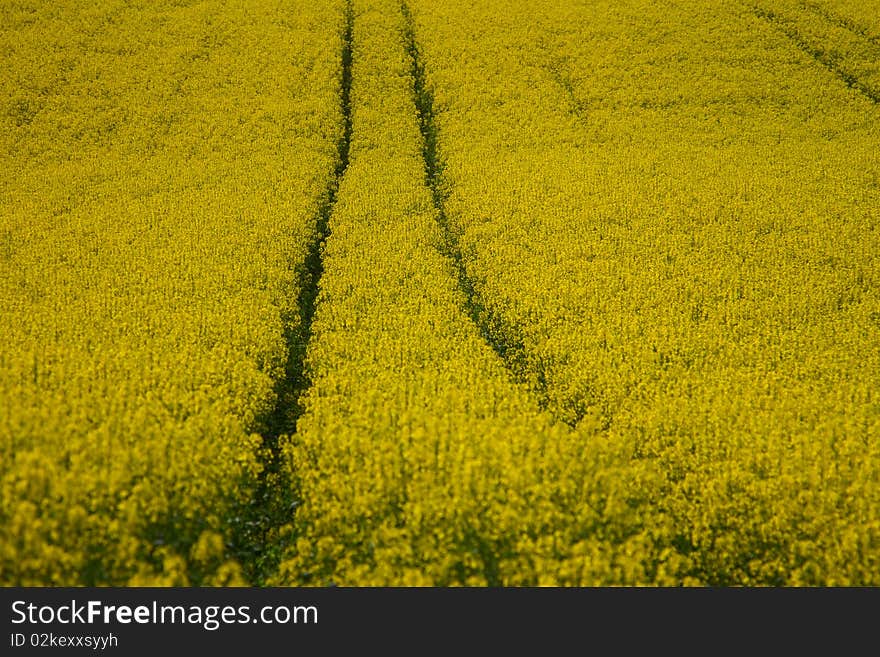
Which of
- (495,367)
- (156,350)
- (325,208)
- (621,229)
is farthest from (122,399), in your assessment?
(621,229)

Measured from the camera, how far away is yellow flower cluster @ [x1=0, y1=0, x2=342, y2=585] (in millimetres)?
7055

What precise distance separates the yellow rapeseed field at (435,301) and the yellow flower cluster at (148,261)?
0.08 meters

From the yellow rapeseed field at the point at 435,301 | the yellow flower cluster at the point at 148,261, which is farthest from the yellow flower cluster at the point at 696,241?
the yellow flower cluster at the point at 148,261

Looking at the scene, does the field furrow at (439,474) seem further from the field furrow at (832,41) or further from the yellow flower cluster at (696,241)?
the field furrow at (832,41)

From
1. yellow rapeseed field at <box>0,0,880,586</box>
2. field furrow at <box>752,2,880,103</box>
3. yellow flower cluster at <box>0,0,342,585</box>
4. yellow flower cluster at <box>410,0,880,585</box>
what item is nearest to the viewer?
yellow flower cluster at <box>0,0,342,585</box>

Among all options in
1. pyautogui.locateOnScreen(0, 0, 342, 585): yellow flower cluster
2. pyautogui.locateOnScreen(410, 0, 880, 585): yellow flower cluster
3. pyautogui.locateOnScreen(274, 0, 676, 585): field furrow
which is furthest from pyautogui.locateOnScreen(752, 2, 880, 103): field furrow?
pyautogui.locateOnScreen(274, 0, 676, 585): field furrow

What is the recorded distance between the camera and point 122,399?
8844 millimetres

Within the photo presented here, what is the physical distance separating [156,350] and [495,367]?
16.9 feet

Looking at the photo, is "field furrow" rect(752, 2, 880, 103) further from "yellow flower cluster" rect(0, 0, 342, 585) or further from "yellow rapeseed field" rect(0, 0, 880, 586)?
"yellow flower cluster" rect(0, 0, 342, 585)

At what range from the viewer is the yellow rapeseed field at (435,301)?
24.6 ft

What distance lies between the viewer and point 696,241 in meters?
16.3

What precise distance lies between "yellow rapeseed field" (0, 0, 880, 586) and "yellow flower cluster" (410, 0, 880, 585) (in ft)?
0.25

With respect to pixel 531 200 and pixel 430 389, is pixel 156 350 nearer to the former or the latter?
pixel 430 389

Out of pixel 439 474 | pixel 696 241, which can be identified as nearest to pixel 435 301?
pixel 439 474
